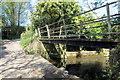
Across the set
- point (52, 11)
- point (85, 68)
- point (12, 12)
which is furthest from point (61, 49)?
point (12, 12)

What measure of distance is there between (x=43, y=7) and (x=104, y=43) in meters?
7.84

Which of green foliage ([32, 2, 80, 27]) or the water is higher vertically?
green foliage ([32, 2, 80, 27])

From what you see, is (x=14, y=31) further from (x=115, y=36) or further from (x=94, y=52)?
(x=115, y=36)

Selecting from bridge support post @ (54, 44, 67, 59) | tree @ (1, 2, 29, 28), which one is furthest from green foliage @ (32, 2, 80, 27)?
tree @ (1, 2, 29, 28)

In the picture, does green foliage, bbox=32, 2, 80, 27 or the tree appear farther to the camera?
the tree

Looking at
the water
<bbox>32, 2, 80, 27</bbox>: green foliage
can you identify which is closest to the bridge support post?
the water

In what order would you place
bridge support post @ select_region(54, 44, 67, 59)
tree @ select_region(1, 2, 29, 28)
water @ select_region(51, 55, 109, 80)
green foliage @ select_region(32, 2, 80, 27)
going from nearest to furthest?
water @ select_region(51, 55, 109, 80), bridge support post @ select_region(54, 44, 67, 59), green foliage @ select_region(32, 2, 80, 27), tree @ select_region(1, 2, 29, 28)

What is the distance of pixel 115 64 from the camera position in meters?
2.34

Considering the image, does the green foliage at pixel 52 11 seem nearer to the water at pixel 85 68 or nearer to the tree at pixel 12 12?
the water at pixel 85 68

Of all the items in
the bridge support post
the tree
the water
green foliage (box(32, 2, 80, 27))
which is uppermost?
the tree

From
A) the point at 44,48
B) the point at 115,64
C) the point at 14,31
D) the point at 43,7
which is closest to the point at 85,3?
the point at 43,7

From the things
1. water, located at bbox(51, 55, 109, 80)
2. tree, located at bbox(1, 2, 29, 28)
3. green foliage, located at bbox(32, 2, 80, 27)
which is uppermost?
tree, located at bbox(1, 2, 29, 28)

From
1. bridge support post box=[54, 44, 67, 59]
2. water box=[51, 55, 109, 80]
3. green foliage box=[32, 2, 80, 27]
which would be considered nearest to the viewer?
water box=[51, 55, 109, 80]

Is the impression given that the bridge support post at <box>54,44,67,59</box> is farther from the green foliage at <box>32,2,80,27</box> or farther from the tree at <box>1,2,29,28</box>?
the tree at <box>1,2,29,28</box>
